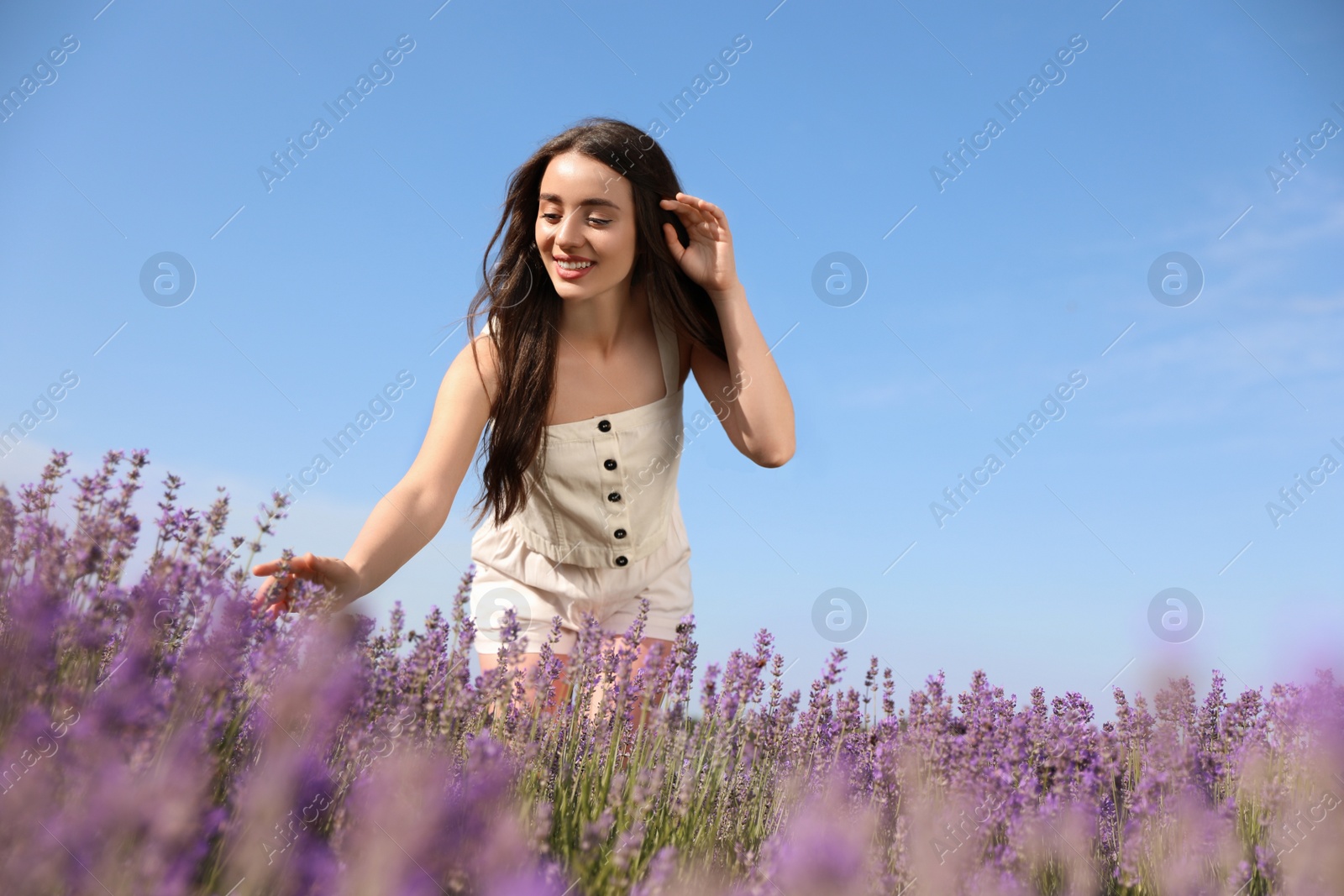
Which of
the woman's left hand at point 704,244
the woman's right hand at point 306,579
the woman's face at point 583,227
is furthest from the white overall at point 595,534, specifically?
the woman's right hand at point 306,579

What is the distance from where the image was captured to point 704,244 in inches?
128

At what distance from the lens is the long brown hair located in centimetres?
314

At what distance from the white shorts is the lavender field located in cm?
44

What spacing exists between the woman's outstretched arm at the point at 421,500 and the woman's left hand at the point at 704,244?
2.47 ft

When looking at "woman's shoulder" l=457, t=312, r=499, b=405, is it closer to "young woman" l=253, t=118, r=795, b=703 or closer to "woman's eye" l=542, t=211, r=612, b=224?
"young woman" l=253, t=118, r=795, b=703

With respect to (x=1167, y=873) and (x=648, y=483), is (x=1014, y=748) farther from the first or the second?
(x=648, y=483)

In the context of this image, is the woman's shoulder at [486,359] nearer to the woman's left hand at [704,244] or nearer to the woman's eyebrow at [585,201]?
the woman's eyebrow at [585,201]

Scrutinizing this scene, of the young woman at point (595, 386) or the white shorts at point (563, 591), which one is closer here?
the young woman at point (595, 386)

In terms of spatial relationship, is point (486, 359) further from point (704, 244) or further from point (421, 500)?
point (704, 244)

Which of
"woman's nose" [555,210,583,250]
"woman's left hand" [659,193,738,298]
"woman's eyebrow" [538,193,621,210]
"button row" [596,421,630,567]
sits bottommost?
"button row" [596,421,630,567]

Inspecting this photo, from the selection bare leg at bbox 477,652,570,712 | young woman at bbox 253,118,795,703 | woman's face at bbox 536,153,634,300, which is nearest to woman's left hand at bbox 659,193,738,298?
young woman at bbox 253,118,795,703

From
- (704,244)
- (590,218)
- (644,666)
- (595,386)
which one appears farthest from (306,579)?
(704,244)

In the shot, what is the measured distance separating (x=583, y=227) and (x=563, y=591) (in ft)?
4.08

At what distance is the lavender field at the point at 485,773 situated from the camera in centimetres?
132
